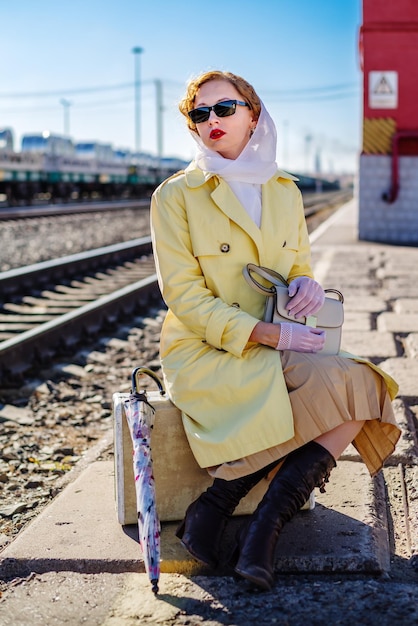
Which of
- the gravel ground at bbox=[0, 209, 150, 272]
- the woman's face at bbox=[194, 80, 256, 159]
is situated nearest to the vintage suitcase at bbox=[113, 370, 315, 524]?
the woman's face at bbox=[194, 80, 256, 159]

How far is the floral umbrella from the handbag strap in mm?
415

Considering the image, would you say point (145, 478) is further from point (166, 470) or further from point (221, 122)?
point (221, 122)

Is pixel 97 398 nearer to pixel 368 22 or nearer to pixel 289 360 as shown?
pixel 289 360

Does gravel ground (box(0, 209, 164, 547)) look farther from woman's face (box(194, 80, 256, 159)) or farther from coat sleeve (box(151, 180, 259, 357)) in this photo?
woman's face (box(194, 80, 256, 159))

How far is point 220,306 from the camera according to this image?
2.49 metres

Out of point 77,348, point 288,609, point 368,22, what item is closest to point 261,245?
point 288,609

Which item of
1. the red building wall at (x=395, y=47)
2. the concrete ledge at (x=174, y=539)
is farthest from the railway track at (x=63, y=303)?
the red building wall at (x=395, y=47)

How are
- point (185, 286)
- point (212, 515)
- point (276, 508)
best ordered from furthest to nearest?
point (185, 286), point (212, 515), point (276, 508)

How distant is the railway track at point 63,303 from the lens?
17.2ft

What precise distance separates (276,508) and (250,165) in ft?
3.38

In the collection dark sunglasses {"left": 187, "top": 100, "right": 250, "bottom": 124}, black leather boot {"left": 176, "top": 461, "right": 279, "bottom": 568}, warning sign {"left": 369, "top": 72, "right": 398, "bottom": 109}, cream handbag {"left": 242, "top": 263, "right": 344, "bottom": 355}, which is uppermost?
warning sign {"left": 369, "top": 72, "right": 398, "bottom": 109}

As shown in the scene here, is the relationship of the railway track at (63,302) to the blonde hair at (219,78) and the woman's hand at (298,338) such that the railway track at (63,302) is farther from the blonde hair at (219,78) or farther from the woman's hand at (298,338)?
the woman's hand at (298,338)

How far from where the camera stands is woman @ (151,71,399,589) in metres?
2.35

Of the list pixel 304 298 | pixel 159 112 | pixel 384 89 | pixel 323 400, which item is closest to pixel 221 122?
pixel 304 298
